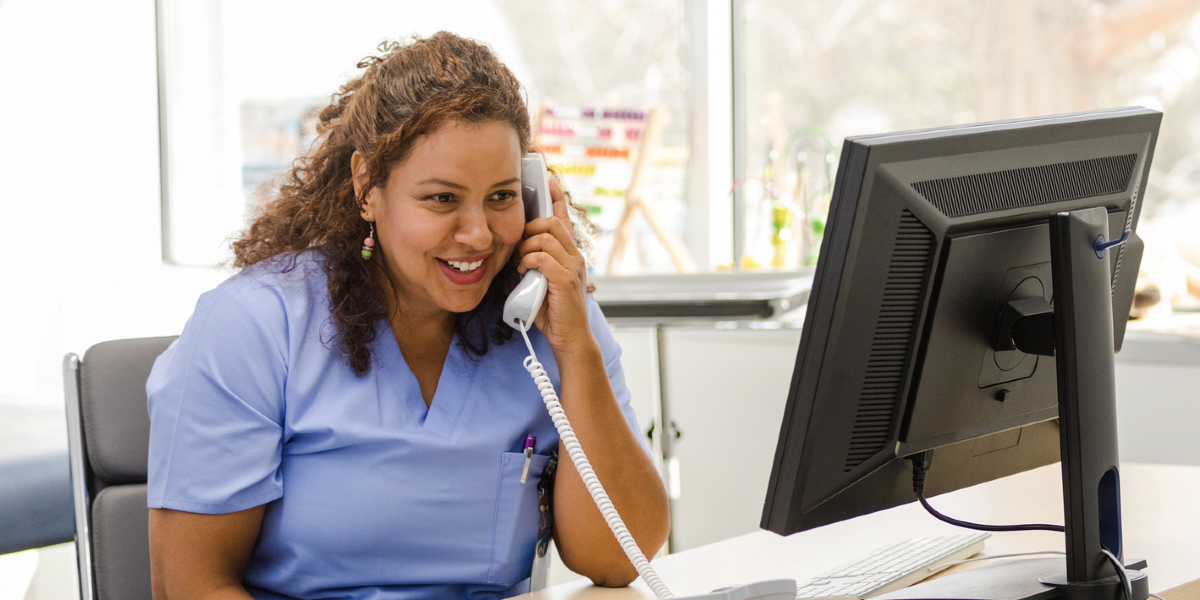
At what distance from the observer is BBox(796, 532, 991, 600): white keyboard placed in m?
0.99

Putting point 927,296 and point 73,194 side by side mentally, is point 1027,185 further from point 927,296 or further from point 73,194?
point 73,194

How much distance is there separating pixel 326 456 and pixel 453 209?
0.96ft

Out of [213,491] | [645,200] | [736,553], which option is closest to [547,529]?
[736,553]

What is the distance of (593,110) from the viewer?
280 centimetres

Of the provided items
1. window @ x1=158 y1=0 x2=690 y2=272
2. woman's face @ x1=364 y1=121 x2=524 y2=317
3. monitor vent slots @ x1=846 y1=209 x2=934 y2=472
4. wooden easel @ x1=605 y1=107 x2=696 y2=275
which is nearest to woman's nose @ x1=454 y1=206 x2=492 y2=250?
woman's face @ x1=364 y1=121 x2=524 y2=317

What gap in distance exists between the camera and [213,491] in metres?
1.00

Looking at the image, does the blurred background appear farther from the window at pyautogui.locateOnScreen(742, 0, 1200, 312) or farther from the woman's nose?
the woman's nose

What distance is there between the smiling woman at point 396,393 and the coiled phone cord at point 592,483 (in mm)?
73

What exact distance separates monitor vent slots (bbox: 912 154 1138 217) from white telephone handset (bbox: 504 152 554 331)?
50 cm

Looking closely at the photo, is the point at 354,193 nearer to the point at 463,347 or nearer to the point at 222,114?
the point at 463,347

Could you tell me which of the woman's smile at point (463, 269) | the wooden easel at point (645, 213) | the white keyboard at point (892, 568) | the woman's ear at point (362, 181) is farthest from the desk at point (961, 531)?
the wooden easel at point (645, 213)

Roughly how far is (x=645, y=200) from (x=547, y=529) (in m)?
1.74

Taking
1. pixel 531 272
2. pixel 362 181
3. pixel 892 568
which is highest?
pixel 362 181

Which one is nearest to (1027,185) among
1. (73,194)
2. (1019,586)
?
(1019,586)
